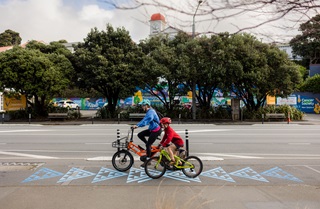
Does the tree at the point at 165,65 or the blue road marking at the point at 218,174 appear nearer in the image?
the blue road marking at the point at 218,174

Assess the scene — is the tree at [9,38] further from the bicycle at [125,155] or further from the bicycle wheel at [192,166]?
the bicycle wheel at [192,166]

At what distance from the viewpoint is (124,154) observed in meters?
7.66

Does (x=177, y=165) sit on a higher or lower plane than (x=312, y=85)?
lower

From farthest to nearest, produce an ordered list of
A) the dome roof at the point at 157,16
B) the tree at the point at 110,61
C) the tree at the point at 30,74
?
the tree at the point at 110,61 → the tree at the point at 30,74 → the dome roof at the point at 157,16

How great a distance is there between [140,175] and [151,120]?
1375 millimetres

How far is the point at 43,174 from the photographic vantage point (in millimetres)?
7336

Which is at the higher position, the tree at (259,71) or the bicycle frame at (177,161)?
the tree at (259,71)

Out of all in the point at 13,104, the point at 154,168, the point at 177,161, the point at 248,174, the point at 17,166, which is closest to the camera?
the point at 177,161

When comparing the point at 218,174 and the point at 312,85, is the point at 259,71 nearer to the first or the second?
the point at 218,174

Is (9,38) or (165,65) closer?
(165,65)

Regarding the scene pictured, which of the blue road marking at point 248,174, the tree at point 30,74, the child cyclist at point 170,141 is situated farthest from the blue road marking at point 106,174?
the tree at point 30,74

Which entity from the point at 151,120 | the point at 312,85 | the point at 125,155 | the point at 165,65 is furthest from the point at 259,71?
the point at 312,85

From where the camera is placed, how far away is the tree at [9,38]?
70250 mm

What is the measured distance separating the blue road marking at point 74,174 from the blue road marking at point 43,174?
0.26 meters
